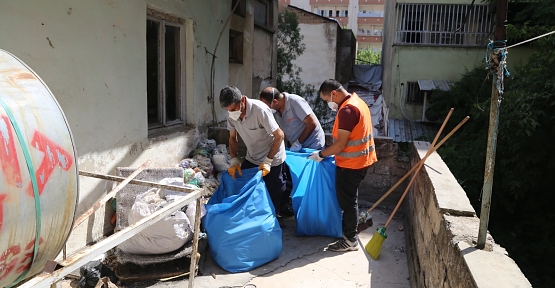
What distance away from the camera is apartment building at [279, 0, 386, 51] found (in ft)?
122

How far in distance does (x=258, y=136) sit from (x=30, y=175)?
2.47 metres

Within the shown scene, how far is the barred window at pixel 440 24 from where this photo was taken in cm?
1295

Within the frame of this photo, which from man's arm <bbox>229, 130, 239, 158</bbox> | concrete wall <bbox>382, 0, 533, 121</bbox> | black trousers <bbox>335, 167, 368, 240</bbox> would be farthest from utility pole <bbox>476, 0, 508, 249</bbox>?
concrete wall <bbox>382, 0, 533, 121</bbox>

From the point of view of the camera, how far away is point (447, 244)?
7.33ft

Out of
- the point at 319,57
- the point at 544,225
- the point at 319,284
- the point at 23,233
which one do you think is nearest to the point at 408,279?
the point at 319,284

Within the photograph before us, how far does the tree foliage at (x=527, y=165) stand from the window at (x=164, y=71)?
14.9ft

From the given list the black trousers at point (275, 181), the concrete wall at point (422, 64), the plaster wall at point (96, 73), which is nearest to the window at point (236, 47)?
the plaster wall at point (96, 73)

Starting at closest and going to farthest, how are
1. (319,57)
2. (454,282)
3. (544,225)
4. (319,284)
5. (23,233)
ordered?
(23,233)
(454,282)
(319,284)
(544,225)
(319,57)

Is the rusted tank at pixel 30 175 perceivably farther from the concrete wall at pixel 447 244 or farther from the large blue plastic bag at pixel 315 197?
the large blue plastic bag at pixel 315 197

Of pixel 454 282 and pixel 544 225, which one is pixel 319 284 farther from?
pixel 544 225

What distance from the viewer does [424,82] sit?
1341 cm

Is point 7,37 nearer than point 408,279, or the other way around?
point 7,37

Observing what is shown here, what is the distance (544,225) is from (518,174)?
1294mm

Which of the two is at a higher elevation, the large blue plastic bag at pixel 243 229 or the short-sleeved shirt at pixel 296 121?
the short-sleeved shirt at pixel 296 121
